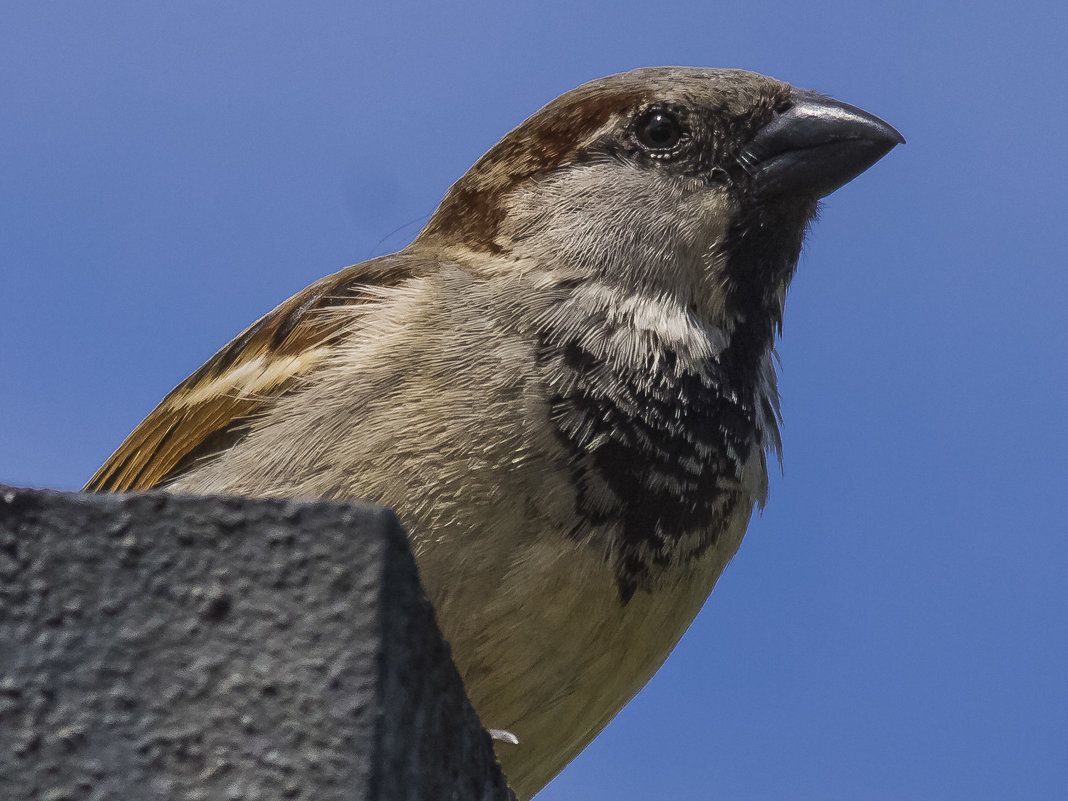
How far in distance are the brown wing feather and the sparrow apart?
0.04ft

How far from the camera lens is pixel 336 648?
1.24 metres

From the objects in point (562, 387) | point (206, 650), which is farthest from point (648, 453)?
point (206, 650)

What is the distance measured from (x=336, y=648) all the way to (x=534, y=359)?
2105mm

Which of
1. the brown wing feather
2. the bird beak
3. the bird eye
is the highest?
the bird eye

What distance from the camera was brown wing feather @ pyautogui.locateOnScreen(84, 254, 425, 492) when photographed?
11.8 ft

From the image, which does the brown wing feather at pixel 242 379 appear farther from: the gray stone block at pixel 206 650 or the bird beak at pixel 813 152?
the gray stone block at pixel 206 650

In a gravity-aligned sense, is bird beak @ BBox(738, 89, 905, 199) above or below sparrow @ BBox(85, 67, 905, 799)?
above

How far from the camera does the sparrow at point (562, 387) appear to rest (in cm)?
303

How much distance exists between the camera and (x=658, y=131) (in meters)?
4.03

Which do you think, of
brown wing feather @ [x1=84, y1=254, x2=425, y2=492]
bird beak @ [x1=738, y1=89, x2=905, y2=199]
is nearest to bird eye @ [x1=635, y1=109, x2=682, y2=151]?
bird beak @ [x1=738, y1=89, x2=905, y2=199]

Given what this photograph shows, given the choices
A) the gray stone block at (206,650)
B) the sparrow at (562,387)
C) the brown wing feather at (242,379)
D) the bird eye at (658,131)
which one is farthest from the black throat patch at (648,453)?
the gray stone block at (206,650)

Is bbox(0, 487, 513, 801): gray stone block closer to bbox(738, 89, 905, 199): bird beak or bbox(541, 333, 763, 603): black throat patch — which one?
bbox(541, 333, 763, 603): black throat patch

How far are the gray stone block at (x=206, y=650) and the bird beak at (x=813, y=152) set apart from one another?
9.63 ft

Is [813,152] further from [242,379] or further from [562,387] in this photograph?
[242,379]
